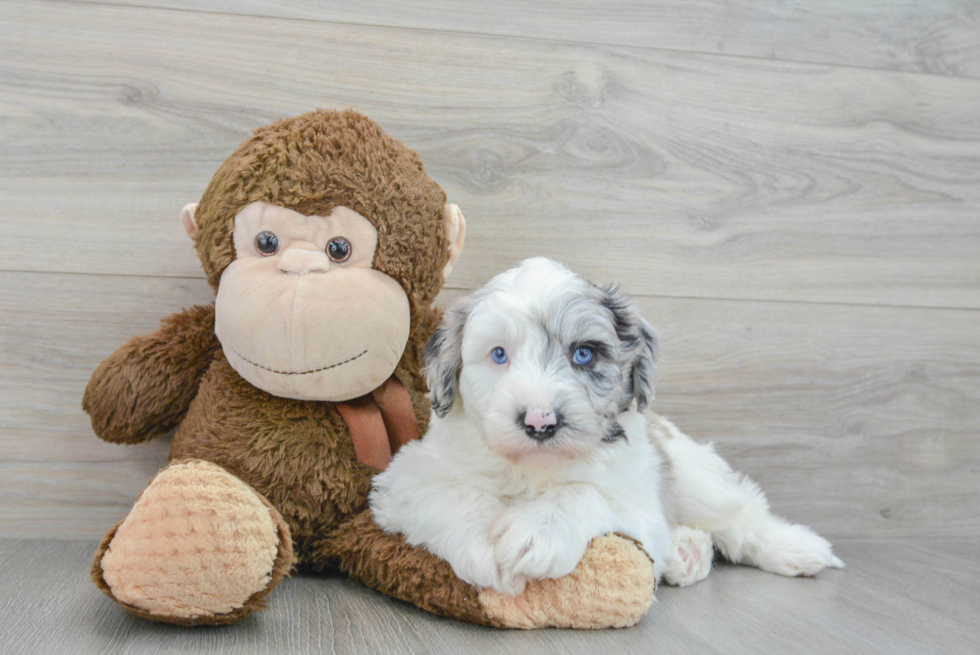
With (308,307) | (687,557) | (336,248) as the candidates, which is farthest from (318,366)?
(687,557)

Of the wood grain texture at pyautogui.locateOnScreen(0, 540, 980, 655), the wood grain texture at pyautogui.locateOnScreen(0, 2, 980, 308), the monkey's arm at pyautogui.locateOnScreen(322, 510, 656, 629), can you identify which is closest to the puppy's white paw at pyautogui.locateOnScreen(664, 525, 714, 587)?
the wood grain texture at pyautogui.locateOnScreen(0, 540, 980, 655)

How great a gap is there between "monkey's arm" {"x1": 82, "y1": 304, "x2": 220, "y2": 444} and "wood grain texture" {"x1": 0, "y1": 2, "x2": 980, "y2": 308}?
0.26m

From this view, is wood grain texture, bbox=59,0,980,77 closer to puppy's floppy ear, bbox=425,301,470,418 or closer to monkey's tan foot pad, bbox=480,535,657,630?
puppy's floppy ear, bbox=425,301,470,418

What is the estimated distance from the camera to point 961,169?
2301 millimetres

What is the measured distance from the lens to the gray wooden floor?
6.17 ft

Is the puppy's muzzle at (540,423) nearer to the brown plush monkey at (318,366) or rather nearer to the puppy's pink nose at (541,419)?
the puppy's pink nose at (541,419)

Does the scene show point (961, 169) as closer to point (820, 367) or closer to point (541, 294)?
point (820, 367)

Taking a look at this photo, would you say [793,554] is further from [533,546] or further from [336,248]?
[336,248]

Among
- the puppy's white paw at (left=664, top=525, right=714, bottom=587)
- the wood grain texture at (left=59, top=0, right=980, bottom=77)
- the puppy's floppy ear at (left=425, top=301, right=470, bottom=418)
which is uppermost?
the wood grain texture at (left=59, top=0, right=980, bottom=77)

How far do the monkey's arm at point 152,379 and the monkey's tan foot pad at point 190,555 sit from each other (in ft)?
1.50

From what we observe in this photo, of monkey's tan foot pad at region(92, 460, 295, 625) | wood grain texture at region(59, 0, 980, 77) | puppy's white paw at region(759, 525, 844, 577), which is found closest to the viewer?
monkey's tan foot pad at region(92, 460, 295, 625)

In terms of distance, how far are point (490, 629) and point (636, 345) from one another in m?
0.55

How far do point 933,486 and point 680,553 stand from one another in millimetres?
1044

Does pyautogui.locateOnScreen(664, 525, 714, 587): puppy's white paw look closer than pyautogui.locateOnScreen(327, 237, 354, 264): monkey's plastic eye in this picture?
No
